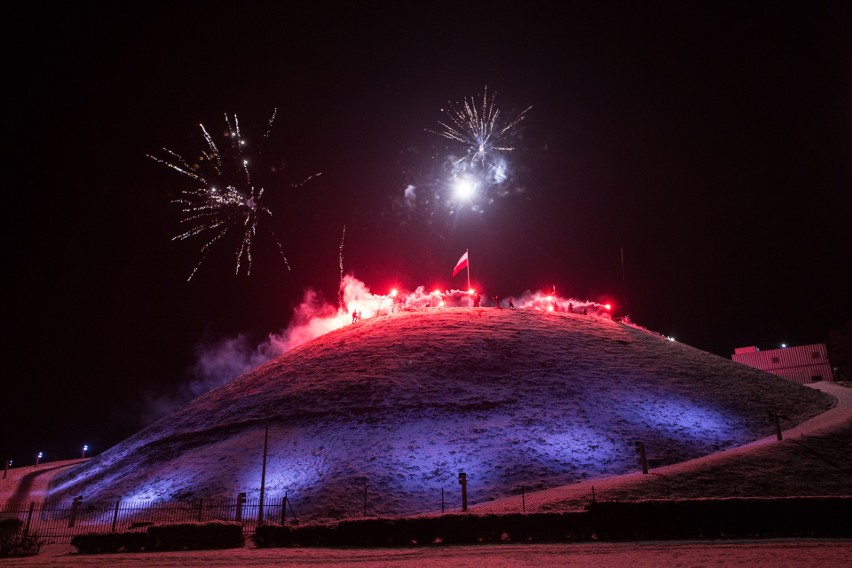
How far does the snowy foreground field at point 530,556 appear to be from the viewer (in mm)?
14773

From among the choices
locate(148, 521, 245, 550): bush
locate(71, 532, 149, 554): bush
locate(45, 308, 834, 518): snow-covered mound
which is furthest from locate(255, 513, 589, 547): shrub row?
locate(45, 308, 834, 518): snow-covered mound

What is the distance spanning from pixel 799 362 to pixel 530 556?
70.4 metres

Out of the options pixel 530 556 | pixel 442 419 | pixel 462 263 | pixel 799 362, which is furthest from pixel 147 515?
pixel 799 362

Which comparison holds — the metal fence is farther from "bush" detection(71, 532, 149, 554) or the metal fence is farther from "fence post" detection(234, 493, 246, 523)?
"bush" detection(71, 532, 149, 554)

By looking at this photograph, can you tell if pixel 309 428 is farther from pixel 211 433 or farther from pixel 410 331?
pixel 410 331

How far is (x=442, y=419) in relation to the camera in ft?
126

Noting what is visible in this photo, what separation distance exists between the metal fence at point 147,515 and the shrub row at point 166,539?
14.0ft

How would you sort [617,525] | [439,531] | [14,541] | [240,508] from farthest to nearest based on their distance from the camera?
1. [240,508]
2. [14,541]
3. [439,531]
4. [617,525]

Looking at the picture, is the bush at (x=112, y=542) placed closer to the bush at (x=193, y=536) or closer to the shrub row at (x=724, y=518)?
the bush at (x=193, y=536)

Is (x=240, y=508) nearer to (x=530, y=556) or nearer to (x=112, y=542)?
(x=112, y=542)

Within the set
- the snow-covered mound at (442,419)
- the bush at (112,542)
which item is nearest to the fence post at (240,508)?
the snow-covered mound at (442,419)

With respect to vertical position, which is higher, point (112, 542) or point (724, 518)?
point (724, 518)

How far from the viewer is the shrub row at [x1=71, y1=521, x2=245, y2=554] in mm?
21125

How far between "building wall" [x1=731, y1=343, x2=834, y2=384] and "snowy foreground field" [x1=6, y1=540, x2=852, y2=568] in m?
59.2
